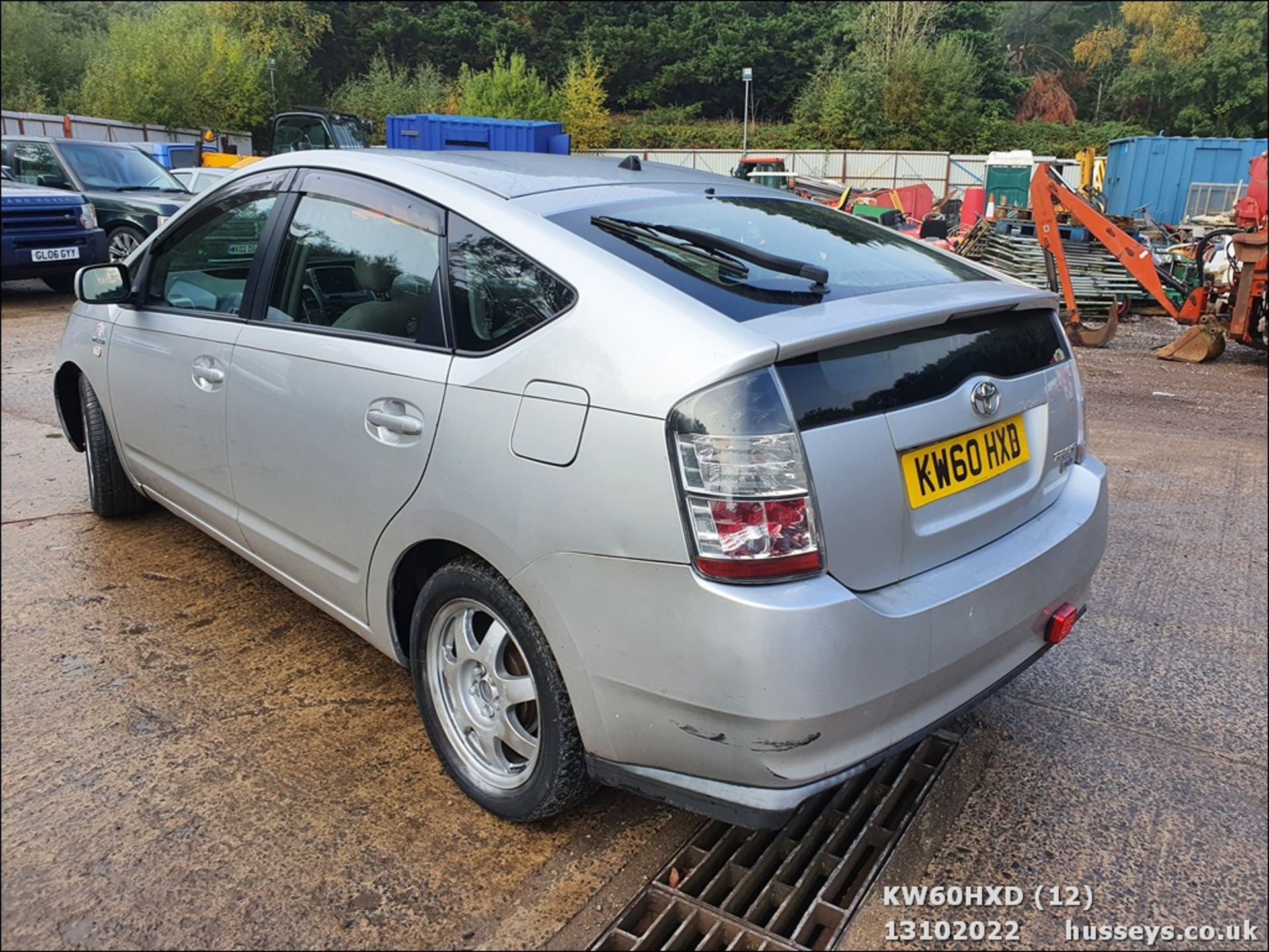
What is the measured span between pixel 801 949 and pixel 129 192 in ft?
44.9

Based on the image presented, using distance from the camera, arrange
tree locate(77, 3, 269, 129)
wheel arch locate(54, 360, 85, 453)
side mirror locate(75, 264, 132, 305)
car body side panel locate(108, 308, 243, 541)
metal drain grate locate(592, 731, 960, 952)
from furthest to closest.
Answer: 1. tree locate(77, 3, 269, 129)
2. wheel arch locate(54, 360, 85, 453)
3. side mirror locate(75, 264, 132, 305)
4. car body side panel locate(108, 308, 243, 541)
5. metal drain grate locate(592, 731, 960, 952)

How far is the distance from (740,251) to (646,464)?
742mm

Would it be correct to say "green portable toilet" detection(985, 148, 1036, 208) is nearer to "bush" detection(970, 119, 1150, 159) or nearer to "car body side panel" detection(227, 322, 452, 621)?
"bush" detection(970, 119, 1150, 159)

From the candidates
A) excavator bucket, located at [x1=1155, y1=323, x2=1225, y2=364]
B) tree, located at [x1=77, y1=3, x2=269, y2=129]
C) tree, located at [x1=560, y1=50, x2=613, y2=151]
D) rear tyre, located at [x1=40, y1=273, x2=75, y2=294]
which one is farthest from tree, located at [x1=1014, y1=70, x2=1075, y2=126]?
rear tyre, located at [x1=40, y1=273, x2=75, y2=294]

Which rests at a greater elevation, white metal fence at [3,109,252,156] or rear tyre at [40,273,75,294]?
white metal fence at [3,109,252,156]

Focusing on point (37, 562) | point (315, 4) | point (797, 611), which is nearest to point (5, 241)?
point (37, 562)

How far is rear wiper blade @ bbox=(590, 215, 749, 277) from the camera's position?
221 centimetres

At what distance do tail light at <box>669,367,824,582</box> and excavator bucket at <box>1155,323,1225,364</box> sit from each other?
A: 8.82 metres

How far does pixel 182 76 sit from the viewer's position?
83.0 ft

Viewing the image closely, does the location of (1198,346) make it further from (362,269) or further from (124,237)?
(124,237)

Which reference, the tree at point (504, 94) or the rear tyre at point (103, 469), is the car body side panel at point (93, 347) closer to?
the rear tyre at point (103, 469)

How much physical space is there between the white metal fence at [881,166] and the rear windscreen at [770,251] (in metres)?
30.4

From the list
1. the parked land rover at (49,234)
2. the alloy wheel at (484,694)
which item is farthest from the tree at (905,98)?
the alloy wheel at (484,694)

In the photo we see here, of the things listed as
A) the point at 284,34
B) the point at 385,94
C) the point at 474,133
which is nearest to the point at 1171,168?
the point at 474,133
